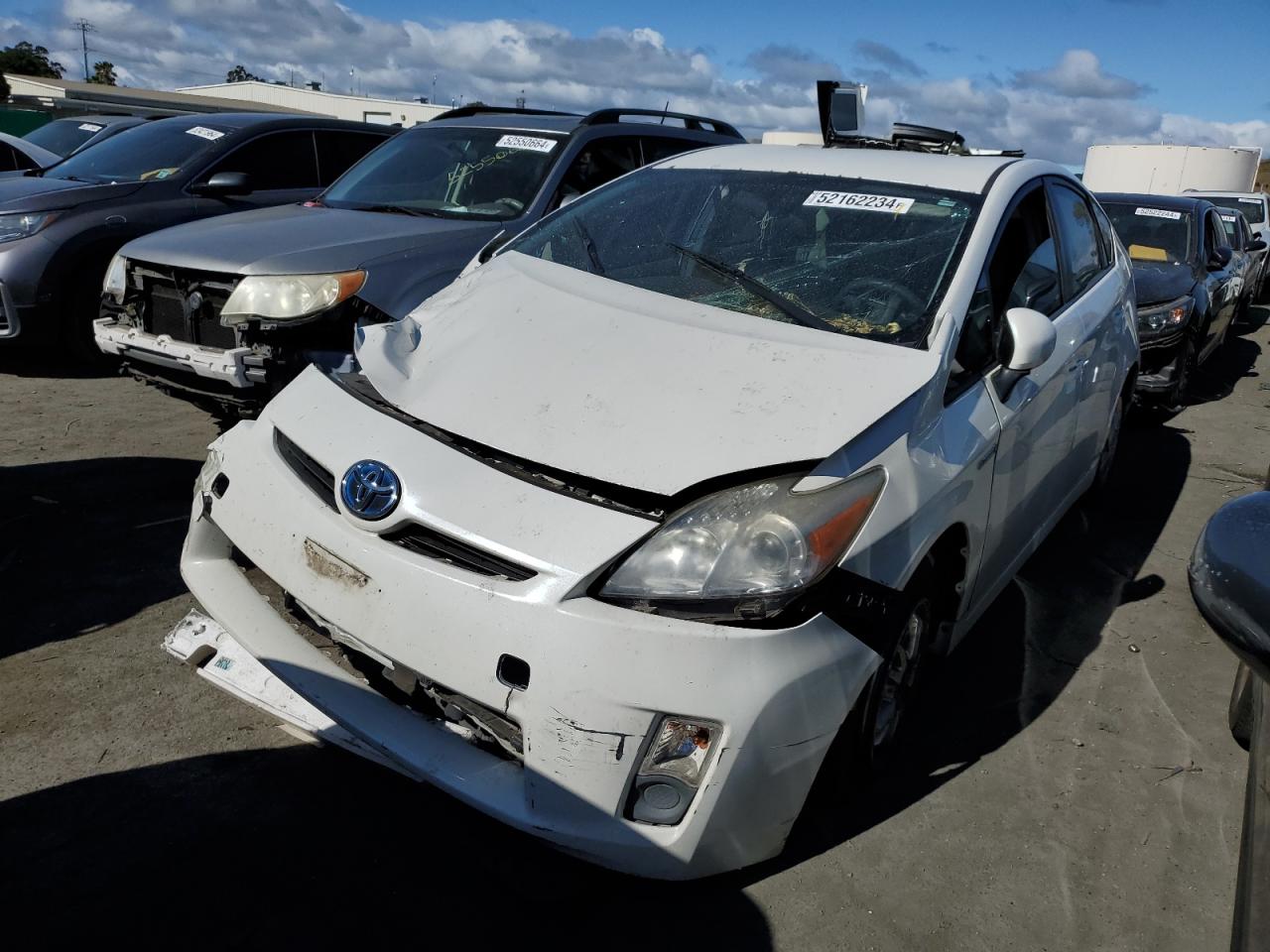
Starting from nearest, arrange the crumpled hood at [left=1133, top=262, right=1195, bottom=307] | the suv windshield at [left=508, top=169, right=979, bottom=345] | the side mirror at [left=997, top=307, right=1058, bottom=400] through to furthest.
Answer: the side mirror at [left=997, top=307, right=1058, bottom=400]
the suv windshield at [left=508, top=169, right=979, bottom=345]
the crumpled hood at [left=1133, top=262, right=1195, bottom=307]

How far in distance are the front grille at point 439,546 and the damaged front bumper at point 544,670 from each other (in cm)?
1

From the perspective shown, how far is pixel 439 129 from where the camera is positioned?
608 centimetres

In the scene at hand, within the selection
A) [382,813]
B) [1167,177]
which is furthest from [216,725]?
[1167,177]

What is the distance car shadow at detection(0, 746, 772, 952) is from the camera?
2.19m

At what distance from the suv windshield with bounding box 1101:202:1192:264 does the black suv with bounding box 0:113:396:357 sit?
6467 mm

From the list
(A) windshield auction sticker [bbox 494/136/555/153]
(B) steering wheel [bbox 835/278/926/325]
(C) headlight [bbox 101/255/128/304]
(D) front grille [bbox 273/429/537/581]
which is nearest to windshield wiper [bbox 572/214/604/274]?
(B) steering wheel [bbox 835/278/926/325]

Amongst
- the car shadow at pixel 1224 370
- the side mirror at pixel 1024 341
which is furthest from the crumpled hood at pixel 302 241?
the car shadow at pixel 1224 370

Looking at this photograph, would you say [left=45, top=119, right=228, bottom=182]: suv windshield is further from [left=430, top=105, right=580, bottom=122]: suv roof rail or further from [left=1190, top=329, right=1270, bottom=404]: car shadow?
[left=1190, top=329, right=1270, bottom=404]: car shadow

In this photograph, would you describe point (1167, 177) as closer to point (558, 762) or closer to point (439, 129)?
point (439, 129)

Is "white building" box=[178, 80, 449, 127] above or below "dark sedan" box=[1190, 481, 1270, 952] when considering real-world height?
above

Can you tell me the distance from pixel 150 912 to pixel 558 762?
0.99 meters

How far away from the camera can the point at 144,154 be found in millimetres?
7160

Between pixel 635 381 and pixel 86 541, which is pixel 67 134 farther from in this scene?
pixel 635 381

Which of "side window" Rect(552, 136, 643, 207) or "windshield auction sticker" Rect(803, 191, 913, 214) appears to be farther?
"side window" Rect(552, 136, 643, 207)
